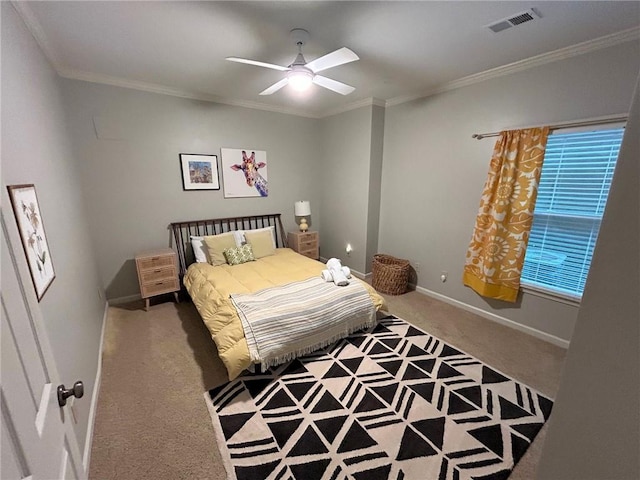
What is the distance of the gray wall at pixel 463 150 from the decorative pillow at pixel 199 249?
2509 millimetres

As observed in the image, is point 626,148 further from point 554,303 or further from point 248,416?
point 554,303

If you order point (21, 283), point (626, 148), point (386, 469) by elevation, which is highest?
point (626, 148)

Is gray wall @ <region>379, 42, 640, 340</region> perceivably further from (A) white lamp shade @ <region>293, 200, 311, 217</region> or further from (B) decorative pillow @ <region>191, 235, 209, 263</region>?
(B) decorative pillow @ <region>191, 235, 209, 263</region>

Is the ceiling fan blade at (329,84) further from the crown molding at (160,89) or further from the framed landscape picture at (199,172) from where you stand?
the framed landscape picture at (199,172)

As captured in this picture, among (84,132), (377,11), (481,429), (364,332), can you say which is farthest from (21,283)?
(84,132)

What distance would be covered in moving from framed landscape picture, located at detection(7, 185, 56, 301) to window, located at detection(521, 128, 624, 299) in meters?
3.56

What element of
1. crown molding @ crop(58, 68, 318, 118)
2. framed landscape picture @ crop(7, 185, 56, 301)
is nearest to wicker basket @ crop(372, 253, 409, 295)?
crown molding @ crop(58, 68, 318, 118)

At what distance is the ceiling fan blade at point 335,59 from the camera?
182 centimetres

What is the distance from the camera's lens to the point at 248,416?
72.8 inches

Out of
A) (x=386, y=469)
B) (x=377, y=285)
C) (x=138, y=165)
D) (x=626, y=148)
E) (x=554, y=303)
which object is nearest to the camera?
(x=626, y=148)

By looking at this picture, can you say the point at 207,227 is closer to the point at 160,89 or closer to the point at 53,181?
the point at 160,89

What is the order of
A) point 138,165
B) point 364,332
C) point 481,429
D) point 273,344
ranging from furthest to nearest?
point 138,165, point 364,332, point 273,344, point 481,429

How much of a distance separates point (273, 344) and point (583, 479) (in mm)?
1793

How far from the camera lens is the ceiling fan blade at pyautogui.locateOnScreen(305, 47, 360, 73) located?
182 cm
